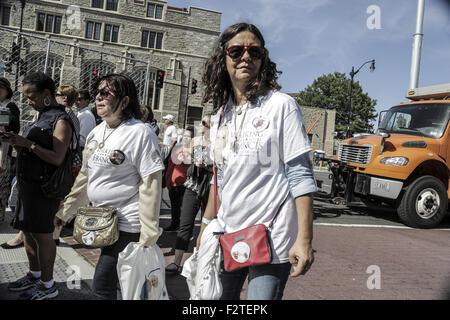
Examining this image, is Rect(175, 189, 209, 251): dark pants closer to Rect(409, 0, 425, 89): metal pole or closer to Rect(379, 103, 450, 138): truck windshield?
Rect(379, 103, 450, 138): truck windshield

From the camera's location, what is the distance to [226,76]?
211 cm

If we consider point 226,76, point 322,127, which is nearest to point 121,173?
point 226,76

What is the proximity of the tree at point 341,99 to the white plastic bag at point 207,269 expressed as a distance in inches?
2176

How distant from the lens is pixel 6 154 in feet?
15.0

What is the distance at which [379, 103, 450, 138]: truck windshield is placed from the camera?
7.86 metres

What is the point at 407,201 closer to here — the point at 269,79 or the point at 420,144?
the point at 420,144

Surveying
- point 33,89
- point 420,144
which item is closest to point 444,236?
point 420,144

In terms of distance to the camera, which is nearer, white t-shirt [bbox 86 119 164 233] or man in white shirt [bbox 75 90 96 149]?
white t-shirt [bbox 86 119 164 233]

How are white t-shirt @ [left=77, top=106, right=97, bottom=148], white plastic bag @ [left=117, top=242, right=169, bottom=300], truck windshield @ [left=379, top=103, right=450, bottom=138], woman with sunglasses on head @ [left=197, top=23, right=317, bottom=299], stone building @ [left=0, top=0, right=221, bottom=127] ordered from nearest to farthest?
woman with sunglasses on head @ [left=197, top=23, right=317, bottom=299], white plastic bag @ [left=117, top=242, right=169, bottom=300], white t-shirt @ [left=77, top=106, right=97, bottom=148], truck windshield @ [left=379, top=103, right=450, bottom=138], stone building @ [left=0, top=0, right=221, bottom=127]

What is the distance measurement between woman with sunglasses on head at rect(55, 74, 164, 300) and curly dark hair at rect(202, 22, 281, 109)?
1.88 ft

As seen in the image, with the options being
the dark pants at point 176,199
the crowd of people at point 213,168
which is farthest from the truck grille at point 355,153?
the crowd of people at point 213,168

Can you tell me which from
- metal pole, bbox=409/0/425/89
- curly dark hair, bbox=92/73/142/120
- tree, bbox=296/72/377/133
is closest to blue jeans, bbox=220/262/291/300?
Result: curly dark hair, bbox=92/73/142/120

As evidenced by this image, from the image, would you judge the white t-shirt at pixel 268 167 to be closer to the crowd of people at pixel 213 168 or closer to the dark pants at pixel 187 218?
the crowd of people at pixel 213 168
